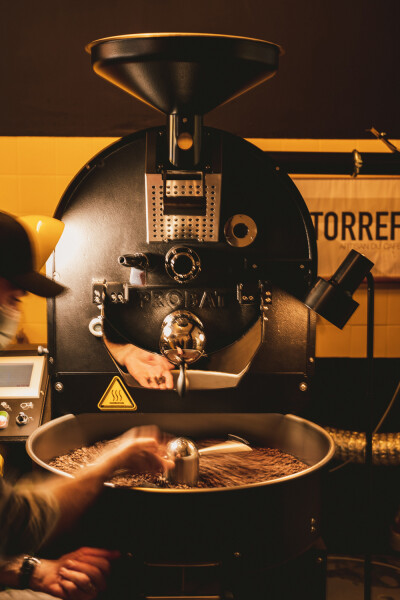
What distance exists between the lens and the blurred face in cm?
147

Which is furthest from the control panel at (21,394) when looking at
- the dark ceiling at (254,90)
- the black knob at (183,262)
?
the dark ceiling at (254,90)

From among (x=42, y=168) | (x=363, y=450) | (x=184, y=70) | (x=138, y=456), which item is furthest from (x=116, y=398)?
(x=42, y=168)

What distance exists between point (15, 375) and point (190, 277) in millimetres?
816

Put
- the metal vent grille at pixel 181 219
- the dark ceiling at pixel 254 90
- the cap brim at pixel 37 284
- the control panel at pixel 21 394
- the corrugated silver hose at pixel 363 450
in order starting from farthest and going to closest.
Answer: the dark ceiling at pixel 254 90
the corrugated silver hose at pixel 363 450
the control panel at pixel 21 394
the metal vent grille at pixel 181 219
the cap brim at pixel 37 284

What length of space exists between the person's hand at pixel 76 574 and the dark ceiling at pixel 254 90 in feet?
6.20

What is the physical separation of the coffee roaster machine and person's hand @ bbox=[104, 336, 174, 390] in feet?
0.07

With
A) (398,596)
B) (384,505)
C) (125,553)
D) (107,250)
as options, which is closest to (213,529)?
(125,553)

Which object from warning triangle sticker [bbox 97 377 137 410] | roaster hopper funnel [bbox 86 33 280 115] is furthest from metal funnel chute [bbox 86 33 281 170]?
warning triangle sticker [bbox 97 377 137 410]

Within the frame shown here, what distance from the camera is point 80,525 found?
57.7 inches

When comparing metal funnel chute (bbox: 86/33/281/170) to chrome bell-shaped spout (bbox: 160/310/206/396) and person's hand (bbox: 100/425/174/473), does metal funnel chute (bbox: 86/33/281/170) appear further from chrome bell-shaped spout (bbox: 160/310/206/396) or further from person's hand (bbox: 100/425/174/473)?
person's hand (bbox: 100/425/174/473)

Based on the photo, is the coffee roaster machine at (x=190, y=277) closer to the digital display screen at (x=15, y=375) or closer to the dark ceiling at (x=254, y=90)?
the digital display screen at (x=15, y=375)

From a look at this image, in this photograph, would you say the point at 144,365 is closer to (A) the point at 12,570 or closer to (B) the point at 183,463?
(B) the point at 183,463

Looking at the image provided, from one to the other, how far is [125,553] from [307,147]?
1.98m

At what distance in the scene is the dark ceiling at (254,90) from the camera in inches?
107
